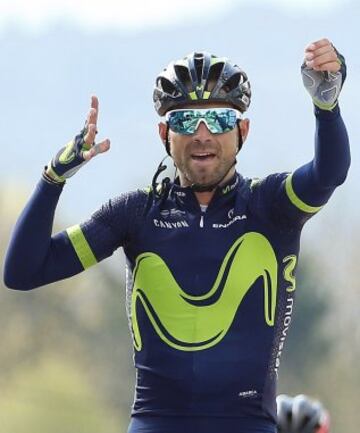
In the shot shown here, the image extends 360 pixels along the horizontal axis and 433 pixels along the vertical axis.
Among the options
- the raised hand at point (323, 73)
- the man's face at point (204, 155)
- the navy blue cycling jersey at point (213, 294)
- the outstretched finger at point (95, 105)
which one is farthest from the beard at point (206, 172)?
the raised hand at point (323, 73)

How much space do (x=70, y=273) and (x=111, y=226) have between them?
1.03ft

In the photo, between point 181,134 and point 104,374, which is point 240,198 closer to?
point 181,134

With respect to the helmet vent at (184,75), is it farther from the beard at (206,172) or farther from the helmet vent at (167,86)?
the beard at (206,172)

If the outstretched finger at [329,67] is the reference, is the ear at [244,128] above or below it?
below

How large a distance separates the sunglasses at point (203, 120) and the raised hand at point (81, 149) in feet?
1.15

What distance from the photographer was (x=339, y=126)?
8.60m

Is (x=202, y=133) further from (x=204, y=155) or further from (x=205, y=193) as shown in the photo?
(x=205, y=193)

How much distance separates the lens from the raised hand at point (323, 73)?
8398 mm

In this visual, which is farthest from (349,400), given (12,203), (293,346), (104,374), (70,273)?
(70,273)

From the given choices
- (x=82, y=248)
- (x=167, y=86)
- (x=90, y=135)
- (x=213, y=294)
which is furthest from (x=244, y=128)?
(x=82, y=248)

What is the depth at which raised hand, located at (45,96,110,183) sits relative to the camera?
29.4 feet

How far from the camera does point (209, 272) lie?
8.76m

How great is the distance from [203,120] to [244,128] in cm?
29

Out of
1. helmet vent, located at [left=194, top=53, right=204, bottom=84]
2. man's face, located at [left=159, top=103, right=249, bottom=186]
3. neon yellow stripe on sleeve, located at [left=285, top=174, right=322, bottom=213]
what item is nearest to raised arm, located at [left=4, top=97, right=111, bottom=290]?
man's face, located at [left=159, top=103, right=249, bottom=186]
